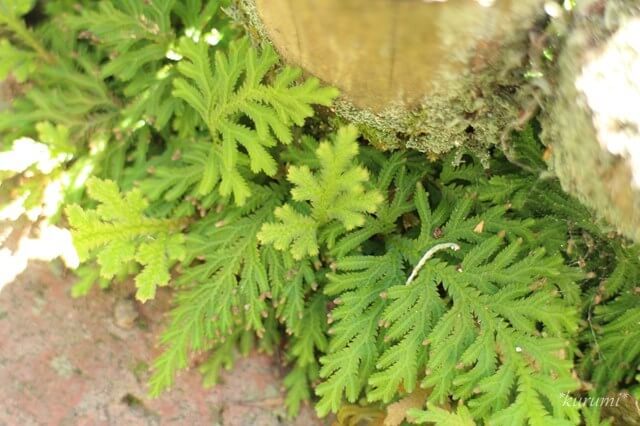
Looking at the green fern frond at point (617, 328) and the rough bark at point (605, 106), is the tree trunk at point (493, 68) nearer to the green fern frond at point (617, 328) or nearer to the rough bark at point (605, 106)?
the rough bark at point (605, 106)

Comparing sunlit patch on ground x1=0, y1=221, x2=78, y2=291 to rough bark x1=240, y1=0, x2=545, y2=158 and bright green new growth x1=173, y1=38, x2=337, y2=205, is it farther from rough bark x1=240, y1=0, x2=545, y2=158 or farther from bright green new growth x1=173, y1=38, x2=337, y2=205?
rough bark x1=240, y1=0, x2=545, y2=158

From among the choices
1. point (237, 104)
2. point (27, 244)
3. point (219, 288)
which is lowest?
point (27, 244)

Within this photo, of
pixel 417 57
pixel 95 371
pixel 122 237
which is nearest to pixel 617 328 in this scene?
pixel 417 57

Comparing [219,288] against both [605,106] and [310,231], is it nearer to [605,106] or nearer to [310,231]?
[310,231]

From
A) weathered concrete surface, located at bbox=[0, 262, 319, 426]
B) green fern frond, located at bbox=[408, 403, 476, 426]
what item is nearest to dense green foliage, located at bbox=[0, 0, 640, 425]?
green fern frond, located at bbox=[408, 403, 476, 426]

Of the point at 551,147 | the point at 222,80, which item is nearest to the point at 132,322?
the point at 222,80

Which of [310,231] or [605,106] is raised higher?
[605,106]
